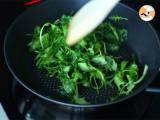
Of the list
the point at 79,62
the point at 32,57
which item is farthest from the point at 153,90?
the point at 32,57

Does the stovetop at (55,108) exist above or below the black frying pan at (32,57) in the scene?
below

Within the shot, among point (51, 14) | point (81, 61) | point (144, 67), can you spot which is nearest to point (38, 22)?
point (51, 14)

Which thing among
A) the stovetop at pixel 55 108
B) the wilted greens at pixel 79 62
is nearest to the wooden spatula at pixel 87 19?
the wilted greens at pixel 79 62

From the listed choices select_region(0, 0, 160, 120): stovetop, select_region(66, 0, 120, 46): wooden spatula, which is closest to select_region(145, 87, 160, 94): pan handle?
select_region(0, 0, 160, 120): stovetop

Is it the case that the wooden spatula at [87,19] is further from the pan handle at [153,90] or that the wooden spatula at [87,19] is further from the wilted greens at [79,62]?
the pan handle at [153,90]

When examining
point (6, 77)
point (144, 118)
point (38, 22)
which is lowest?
point (144, 118)

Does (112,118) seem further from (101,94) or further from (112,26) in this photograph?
(112,26)
